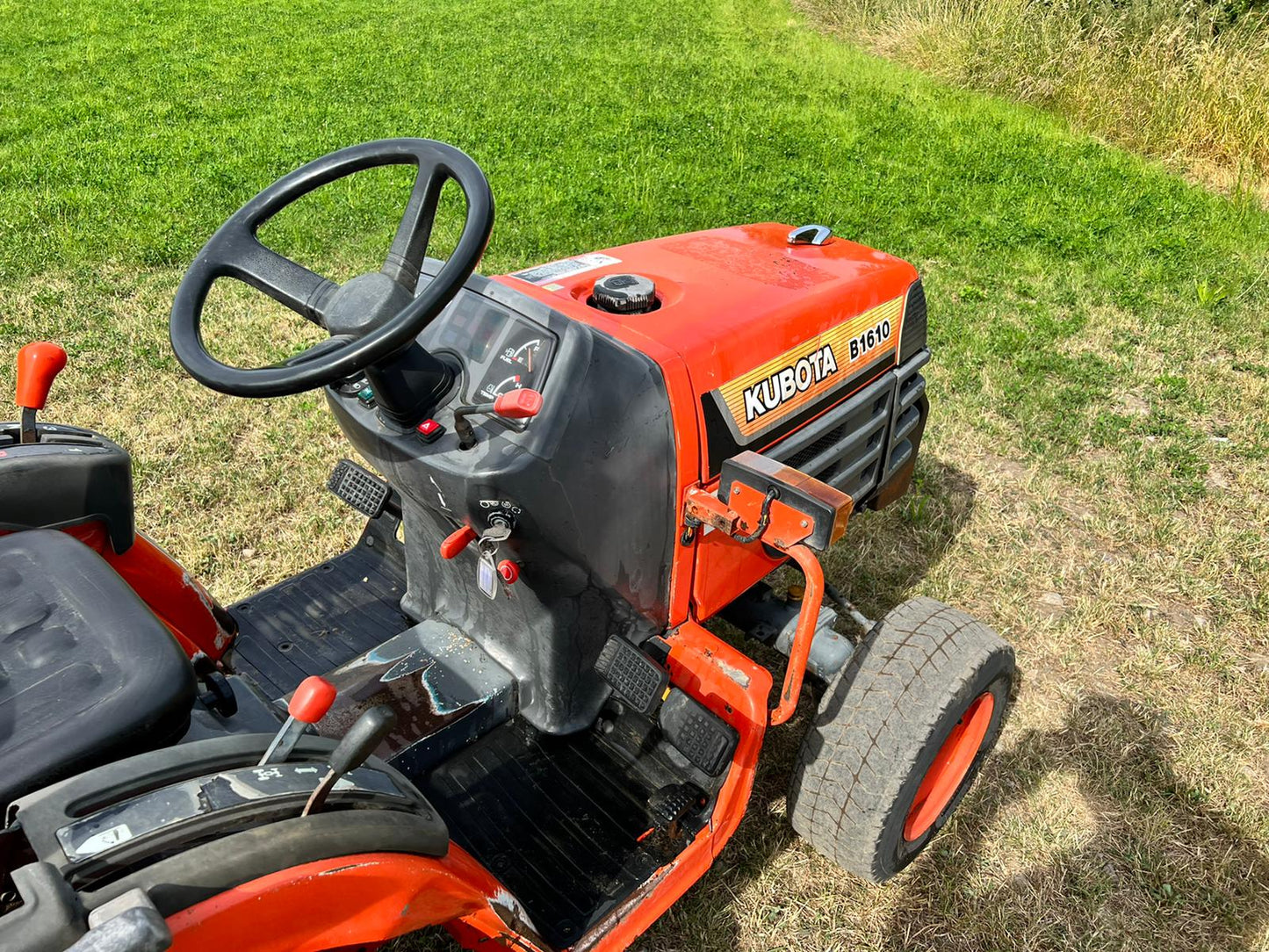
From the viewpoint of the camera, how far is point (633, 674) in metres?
2.13

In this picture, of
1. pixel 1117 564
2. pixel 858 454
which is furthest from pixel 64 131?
pixel 1117 564

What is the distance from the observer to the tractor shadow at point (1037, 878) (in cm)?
237

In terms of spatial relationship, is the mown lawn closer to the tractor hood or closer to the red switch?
the tractor hood

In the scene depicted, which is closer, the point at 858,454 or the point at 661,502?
the point at 661,502

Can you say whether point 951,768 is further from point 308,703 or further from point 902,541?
point 308,703

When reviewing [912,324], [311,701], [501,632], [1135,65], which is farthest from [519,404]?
[1135,65]

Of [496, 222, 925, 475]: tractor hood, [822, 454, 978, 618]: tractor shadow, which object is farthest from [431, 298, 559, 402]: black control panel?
[822, 454, 978, 618]: tractor shadow

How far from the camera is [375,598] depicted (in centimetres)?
292

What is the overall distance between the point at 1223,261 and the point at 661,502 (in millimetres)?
5499

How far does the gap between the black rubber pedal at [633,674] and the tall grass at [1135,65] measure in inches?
273

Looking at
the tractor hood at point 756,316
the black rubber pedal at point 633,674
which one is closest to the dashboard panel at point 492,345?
the tractor hood at point 756,316

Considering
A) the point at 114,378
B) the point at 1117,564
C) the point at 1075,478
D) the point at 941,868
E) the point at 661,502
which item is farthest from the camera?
the point at 114,378

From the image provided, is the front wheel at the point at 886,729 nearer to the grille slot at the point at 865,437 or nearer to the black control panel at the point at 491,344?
the grille slot at the point at 865,437

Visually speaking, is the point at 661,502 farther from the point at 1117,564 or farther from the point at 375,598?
the point at 1117,564
